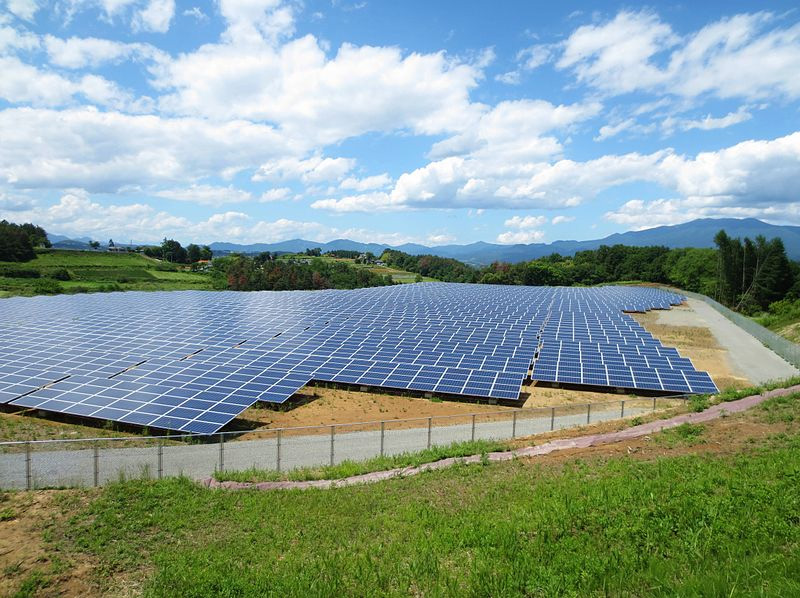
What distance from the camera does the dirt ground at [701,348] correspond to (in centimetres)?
3369

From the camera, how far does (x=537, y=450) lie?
16812mm

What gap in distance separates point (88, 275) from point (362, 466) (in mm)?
115066

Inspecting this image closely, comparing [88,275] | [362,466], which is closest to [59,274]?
[88,275]

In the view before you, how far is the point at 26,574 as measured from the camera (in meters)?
9.05

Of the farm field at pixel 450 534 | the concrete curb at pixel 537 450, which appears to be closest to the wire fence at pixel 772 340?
the concrete curb at pixel 537 450

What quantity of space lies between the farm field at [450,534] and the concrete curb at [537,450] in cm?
95

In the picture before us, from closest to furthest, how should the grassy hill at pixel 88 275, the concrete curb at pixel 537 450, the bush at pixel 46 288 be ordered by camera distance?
1. the concrete curb at pixel 537 450
2. the bush at pixel 46 288
3. the grassy hill at pixel 88 275

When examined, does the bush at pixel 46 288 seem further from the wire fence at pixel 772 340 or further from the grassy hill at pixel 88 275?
the wire fence at pixel 772 340

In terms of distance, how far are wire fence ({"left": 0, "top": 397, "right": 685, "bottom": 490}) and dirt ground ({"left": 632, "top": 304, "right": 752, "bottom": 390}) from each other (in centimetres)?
1195

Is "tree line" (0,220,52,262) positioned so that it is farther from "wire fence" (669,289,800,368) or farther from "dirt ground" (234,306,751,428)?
"wire fence" (669,289,800,368)

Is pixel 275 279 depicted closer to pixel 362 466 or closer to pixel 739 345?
pixel 739 345

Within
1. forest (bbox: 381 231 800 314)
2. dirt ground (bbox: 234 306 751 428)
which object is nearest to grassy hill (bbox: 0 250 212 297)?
dirt ground (bbox: 234 306 751 428)

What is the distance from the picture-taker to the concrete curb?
14766 millimetres

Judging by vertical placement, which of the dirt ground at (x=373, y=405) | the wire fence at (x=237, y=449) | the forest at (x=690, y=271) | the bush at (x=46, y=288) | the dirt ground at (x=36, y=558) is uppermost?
the forest at (x=690, y=271)
